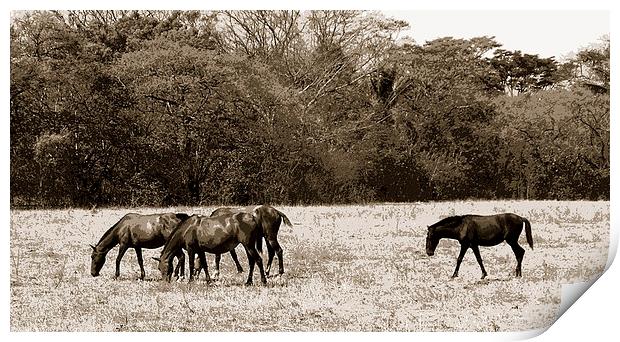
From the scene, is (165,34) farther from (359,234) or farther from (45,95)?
(359,234)

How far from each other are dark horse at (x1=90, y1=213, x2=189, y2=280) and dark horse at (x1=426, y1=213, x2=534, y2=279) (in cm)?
233

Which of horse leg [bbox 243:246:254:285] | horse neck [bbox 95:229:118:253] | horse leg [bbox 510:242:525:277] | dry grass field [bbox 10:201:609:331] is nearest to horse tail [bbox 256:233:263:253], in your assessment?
horse leg [bbox 243:246:254:285]

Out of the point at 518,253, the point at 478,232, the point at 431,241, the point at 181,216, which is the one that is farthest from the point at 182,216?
the point at 518,253

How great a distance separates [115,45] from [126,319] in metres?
2.76

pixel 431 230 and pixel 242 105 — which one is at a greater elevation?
pixel 242 105

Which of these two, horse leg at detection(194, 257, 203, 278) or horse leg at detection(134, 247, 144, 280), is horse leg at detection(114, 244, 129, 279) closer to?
horse leg at detection(134, 247, 144, 280)

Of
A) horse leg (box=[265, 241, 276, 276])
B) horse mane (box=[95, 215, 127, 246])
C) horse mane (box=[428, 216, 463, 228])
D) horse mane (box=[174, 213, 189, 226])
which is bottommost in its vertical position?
horse leg (box=[265, 241, 276, 276])

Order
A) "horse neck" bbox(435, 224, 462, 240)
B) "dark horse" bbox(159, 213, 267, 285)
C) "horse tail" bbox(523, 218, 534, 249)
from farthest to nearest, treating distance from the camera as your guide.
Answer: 1. "horse tail" bbox(523, 218, 534, 249)
2. "horse neck" bbox(435, 224, 462, 240)
3. "dark horse" bbox(159, 213, 267, 285)

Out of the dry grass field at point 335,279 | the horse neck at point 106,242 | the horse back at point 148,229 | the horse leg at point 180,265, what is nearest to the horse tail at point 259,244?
the dry grass field at point 335,279

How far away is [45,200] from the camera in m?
12.6

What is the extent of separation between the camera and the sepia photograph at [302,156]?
1206 centimetres

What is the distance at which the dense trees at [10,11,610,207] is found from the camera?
12.6 m

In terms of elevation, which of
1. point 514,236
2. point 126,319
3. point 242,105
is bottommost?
point 126,319

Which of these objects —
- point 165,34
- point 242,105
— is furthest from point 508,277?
point 165,34
